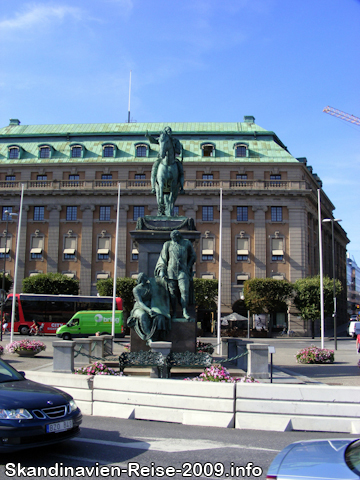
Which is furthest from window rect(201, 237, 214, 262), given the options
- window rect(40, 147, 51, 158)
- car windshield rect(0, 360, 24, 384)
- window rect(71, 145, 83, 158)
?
car windshield rect(0, 360, 24, 384)

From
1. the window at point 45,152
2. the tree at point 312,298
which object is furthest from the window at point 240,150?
the window at point 45,152

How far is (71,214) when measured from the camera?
6328 centimetres

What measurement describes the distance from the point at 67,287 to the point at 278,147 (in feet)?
112

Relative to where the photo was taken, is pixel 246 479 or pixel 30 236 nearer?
pixel 246 479

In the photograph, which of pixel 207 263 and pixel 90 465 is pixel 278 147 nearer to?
pixel 207 263

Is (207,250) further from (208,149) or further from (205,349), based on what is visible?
(205,349)

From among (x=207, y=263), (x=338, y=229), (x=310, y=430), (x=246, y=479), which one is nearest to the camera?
(x=246, y=479)

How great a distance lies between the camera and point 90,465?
21.2 ft

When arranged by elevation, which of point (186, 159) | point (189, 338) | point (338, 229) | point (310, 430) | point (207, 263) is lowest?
point (310, 430)

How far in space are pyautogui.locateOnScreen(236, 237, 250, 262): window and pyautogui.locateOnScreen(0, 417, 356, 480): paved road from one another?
52.0 m

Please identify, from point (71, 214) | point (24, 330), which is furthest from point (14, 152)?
point (24, 330)

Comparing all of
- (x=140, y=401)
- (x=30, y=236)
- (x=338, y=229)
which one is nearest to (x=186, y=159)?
(x=30, y=236)

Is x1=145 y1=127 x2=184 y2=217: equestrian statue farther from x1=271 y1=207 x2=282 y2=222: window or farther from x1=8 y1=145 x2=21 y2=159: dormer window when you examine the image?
x1=8 y1=145 x2=21 y2=159: dormer window

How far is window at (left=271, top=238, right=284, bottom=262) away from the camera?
6025cm
